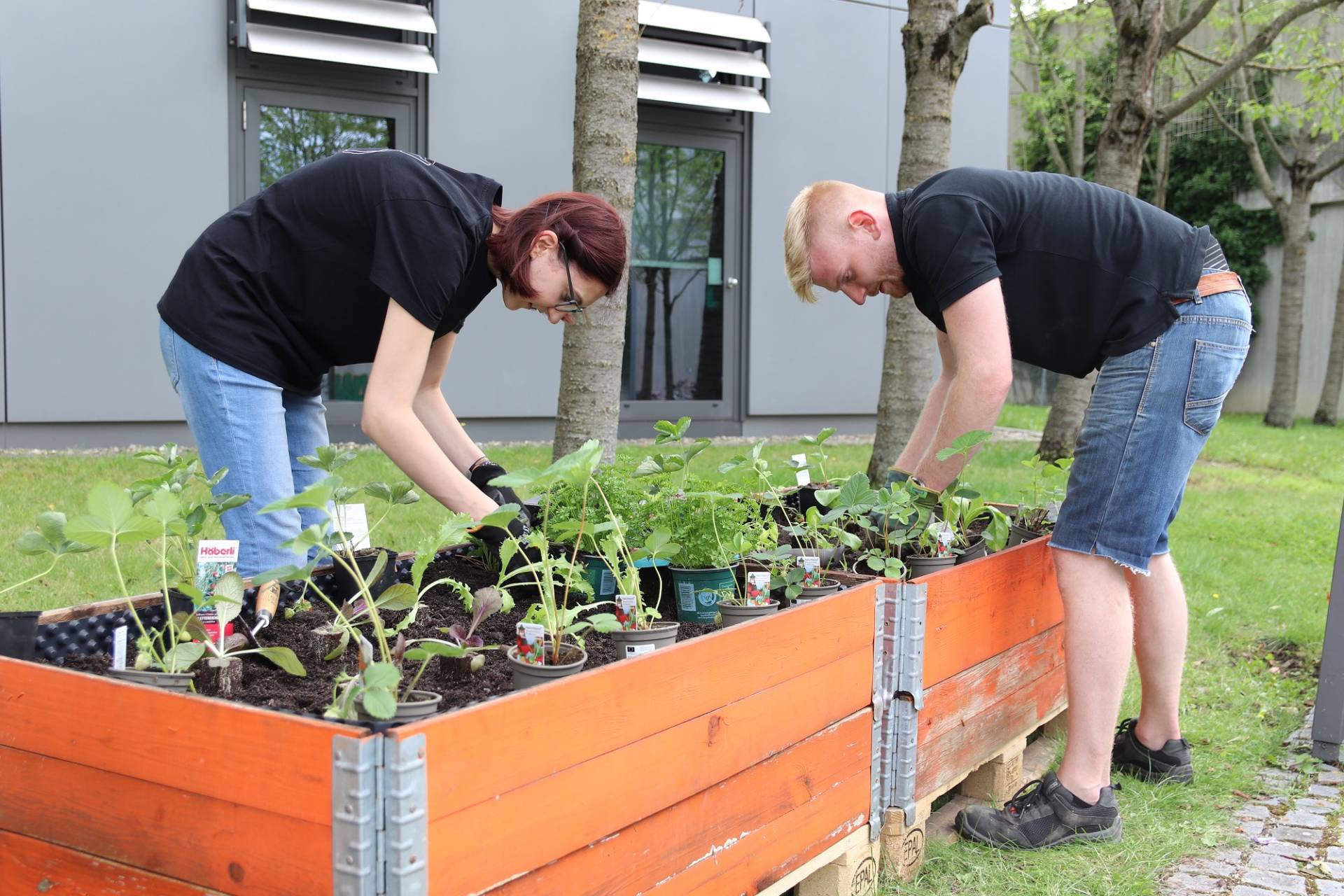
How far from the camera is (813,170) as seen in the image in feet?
29.0

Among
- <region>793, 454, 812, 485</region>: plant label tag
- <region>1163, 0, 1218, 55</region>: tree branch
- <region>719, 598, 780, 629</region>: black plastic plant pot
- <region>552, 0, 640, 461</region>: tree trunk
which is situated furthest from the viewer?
<region>1163, 0, 1218, 55</region>: tree branch

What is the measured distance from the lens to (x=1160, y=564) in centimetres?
259

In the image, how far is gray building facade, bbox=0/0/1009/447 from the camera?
639 centimetres

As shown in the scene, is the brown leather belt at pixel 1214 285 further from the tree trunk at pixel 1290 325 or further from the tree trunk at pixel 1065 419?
the tree trunk at pixel 1290 325

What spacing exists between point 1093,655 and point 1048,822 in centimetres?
38

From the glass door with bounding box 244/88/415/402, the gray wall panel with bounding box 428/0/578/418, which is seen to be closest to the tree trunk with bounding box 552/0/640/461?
the glass door with bounding box 244/88/415/402

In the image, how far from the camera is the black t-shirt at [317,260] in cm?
207

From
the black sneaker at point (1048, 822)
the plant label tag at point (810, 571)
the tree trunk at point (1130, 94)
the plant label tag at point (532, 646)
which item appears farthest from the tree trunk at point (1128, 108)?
the plant label tag at point (532, 646)

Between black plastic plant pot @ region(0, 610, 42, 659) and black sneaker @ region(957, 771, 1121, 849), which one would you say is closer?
black plastic plant pot @ region(0, 610, 42, 659)

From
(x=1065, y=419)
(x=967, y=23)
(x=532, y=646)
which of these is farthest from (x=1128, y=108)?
(x=532, y=646)

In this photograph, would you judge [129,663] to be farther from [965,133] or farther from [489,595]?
[965,133]

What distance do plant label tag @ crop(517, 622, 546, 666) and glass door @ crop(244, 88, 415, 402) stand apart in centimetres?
533

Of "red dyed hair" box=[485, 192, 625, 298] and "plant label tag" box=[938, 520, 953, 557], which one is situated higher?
"red dyed hair" box=[485, 192, 625, 298]

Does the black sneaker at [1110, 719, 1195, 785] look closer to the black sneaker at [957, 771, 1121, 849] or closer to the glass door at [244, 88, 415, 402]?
the black sneaker at [957, 771, 1121, 849]
